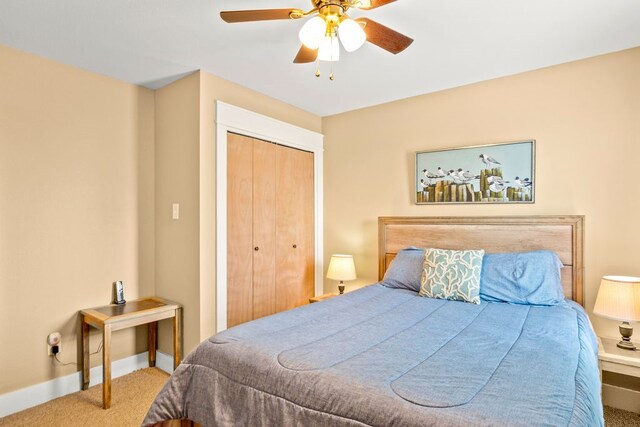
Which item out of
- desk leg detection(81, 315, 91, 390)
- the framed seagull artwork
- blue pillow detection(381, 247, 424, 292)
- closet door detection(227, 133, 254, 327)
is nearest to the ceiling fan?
closet door detection(227, 133, 254, 327)

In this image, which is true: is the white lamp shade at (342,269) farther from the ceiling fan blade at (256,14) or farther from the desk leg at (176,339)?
the ceiling fan blade at (256,14)

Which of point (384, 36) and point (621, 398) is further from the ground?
point (384, 36)

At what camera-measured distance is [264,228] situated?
3.30 meters

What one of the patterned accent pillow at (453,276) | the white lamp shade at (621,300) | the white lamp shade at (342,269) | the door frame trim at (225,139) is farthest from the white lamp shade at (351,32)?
the white lamp shade at (342,269)

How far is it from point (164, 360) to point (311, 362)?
6.95 feet

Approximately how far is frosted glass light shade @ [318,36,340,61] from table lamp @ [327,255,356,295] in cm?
205

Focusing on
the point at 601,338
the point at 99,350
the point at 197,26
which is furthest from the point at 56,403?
the point at 601,338

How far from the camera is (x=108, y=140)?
2887 mm

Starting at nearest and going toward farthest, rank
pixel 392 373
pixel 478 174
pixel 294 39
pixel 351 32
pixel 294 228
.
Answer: pixel 392 373, pixel 351 32, pixel 294 39, pixel 478 174, pixel 294 228

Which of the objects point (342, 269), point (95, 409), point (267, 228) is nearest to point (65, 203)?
point (95, 409)

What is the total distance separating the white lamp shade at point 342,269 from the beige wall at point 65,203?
163cm

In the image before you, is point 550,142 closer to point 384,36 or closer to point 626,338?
point 626,338

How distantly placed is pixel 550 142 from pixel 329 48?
6.45 feet

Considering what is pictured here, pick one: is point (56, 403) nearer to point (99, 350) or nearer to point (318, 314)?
point (99, 350)
